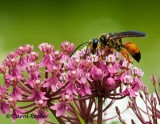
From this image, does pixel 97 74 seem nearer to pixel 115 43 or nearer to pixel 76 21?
pixel 115 43

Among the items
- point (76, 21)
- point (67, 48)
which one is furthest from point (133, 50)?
point (76, 21)

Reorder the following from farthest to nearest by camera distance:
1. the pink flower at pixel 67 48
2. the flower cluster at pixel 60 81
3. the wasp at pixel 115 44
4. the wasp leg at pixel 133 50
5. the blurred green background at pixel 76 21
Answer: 1. the blurred green background at pixel 76 21
2. the wasp leg at pixel 133 50
3. the wasp at pixel 115 44
4. the pink flower at pixel 67 48
5. the flower cluster at pixel 60 81

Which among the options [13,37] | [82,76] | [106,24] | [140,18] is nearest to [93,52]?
[82,76]

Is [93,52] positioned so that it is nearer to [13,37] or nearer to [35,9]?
[13,37]

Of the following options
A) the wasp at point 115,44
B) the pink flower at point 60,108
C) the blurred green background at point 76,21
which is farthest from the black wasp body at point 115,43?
the blurred green background at point 76,21

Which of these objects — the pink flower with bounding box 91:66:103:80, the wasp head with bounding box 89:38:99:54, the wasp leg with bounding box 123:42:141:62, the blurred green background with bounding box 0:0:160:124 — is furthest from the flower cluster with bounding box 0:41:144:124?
the blurred green background with bounding box 0:0:160:124

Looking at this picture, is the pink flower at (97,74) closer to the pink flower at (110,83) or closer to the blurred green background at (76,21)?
the pink flower at (110,83)
